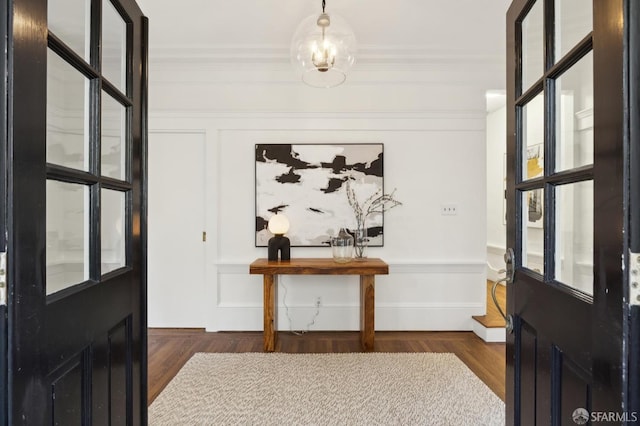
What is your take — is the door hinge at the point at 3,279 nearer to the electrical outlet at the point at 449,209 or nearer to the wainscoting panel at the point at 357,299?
the wainscoting panel at the point at 357,299

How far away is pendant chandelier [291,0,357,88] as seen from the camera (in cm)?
220

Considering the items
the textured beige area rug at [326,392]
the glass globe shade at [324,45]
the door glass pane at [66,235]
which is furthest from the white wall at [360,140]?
the door glass pane at [66,235]

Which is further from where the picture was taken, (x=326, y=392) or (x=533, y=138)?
(x=326, y=392)

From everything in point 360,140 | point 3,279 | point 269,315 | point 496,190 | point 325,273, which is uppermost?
point 360,140

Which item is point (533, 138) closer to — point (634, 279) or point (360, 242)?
point (634, 279)

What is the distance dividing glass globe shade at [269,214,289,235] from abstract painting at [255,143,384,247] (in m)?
0.19

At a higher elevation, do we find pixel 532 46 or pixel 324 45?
pixel 324 45

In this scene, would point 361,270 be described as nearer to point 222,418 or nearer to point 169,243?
point 222,418

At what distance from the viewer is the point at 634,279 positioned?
0.64 m

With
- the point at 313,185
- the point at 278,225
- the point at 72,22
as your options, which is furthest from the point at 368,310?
the point at 72,22

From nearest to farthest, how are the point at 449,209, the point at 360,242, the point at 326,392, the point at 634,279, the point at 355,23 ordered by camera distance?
the point at 634,279, the point at 326,392, the point at 355,23, the point at 360,242, the point at 449,209

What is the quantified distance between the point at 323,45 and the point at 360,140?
128cm

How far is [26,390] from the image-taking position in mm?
713

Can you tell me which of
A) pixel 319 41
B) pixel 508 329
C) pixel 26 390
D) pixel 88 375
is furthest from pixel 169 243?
pixel 508 329
